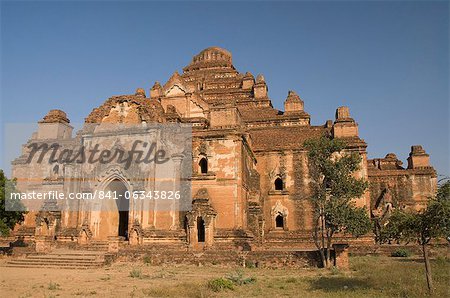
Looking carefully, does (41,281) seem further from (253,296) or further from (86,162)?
(86,162)

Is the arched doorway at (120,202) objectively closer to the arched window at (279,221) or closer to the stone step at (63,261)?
the stone step at (63,261)

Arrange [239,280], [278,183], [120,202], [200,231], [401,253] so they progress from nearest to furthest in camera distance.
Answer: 1. [239,280]
2. [200,231]
3. [401,253]
4. [120,202]
5. [278,183]

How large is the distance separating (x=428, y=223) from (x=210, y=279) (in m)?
8.26

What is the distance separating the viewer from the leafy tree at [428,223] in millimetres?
12276

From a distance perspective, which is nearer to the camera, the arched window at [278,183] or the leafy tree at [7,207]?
the leafy tree at [7,207]

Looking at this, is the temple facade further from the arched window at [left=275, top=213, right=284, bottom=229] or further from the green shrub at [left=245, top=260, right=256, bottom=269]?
the green shrub at [left=245, top=260, right=256, bottom=269]

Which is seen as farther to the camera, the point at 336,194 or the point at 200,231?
the point at 200,231

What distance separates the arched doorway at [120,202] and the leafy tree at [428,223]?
18248 mm

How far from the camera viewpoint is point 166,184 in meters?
24.6

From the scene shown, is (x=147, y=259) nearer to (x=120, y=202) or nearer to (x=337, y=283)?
(x=120, y=202)

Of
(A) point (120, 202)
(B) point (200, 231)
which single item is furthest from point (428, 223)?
(A) point (120, 202)

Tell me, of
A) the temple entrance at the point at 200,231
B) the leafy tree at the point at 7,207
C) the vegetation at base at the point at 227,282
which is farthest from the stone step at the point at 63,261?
the vegetation at base at the point at 227,282

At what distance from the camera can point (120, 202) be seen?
93.4ft

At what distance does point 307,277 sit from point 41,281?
1085cm
